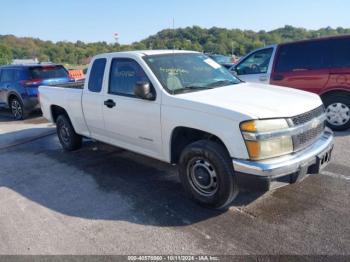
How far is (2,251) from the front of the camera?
3.32m

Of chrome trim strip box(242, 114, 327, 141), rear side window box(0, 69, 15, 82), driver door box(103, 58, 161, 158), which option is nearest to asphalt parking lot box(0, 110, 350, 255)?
driver door box(103, 58, 161, 158)

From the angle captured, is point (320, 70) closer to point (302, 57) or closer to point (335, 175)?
point (302, 57)

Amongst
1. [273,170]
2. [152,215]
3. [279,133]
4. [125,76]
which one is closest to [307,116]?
[279,133]

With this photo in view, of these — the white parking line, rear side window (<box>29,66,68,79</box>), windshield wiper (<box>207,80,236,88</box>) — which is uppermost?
windshield wiper (<box>207,80,236,88</box>)

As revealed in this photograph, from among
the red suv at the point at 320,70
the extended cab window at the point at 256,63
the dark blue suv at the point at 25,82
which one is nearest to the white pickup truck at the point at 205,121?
the red suv at the point at 320,70

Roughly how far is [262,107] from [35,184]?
139 inches

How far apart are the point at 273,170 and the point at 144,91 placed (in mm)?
1815

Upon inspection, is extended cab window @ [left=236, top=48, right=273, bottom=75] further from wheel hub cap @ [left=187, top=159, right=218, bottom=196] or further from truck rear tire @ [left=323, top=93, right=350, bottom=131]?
wheel hub cap @ [left=187, top=159, right=218, bottom=196]

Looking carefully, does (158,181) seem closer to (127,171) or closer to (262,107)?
(127,171)

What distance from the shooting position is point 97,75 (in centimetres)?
527

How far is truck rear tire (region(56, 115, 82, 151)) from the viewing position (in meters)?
6.38

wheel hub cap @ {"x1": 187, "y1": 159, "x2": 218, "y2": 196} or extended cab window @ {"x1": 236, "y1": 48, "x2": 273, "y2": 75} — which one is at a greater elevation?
extended cab window @ {"x1": 236, "y1": 48, "x2": 273, "y2": 75}

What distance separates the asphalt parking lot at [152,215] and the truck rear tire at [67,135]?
910 mm

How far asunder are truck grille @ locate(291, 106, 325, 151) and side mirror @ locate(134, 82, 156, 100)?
5.63 feet
